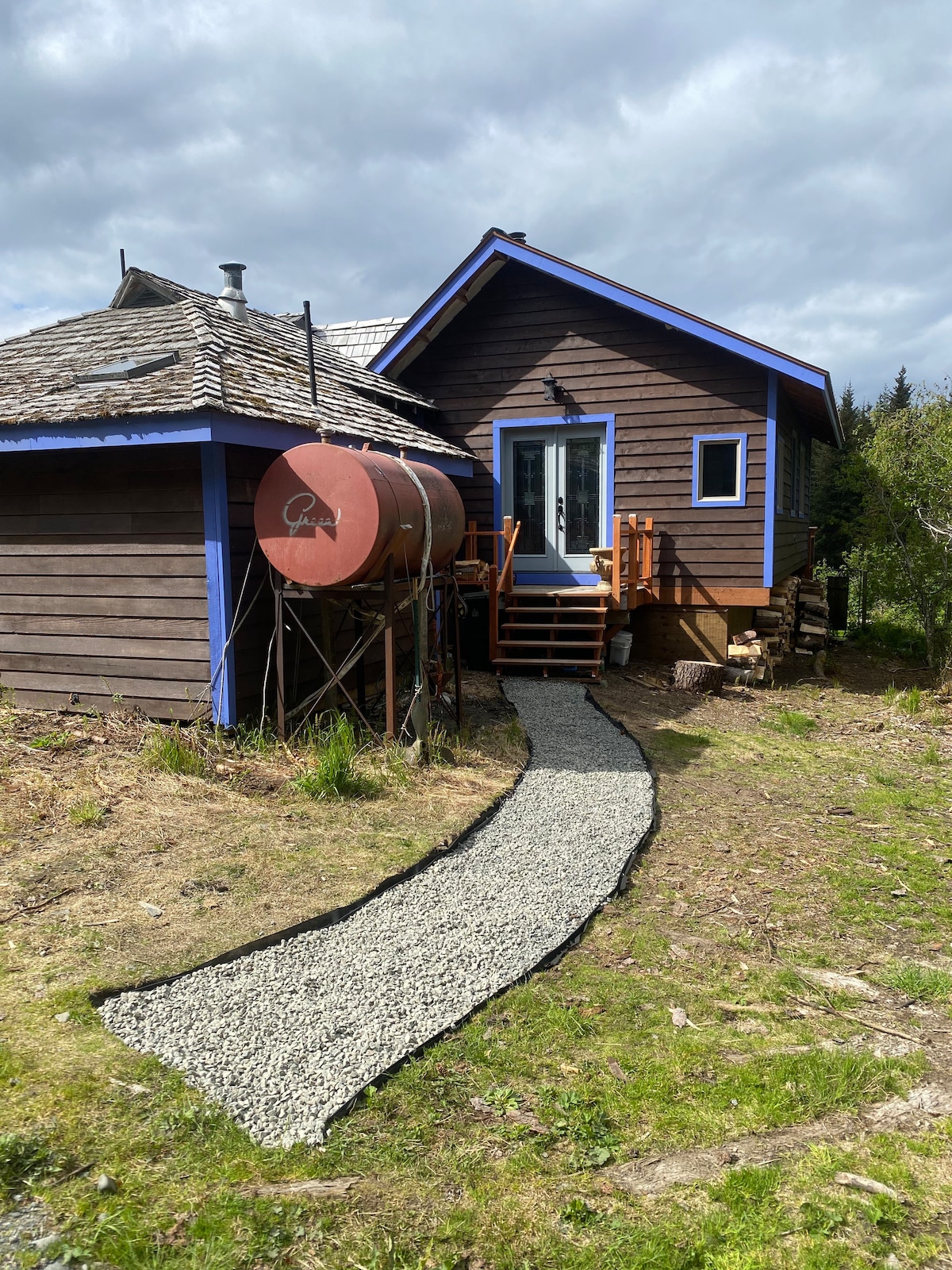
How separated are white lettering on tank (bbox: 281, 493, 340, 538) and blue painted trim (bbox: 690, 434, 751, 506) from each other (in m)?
6.25

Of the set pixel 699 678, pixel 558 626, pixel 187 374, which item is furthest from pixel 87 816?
pixel 699 678

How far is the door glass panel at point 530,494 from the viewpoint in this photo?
12078mm

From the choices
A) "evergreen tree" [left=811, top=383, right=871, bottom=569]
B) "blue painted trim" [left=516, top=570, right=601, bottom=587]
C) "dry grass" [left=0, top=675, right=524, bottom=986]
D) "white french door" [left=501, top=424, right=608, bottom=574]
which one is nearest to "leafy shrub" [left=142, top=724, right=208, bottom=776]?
"dry grass" [left=0, top=675, right=524, bottom=986]

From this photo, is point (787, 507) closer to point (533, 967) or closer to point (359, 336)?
point (359, 336)

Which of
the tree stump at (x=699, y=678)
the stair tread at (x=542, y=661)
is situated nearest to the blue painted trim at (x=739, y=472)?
the tree stump at (x=699, y=678)

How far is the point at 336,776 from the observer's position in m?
6.08

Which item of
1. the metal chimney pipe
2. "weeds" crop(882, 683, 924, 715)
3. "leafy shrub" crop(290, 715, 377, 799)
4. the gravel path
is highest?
the metal chimney pipe

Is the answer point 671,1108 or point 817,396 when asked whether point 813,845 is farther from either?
point 817,396

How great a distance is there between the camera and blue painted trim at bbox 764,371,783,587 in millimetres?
10758

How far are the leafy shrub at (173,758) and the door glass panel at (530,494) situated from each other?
21.9 ft

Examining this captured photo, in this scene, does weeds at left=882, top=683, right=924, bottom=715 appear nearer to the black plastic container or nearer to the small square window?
the small square window

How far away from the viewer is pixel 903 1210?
97.0 inches

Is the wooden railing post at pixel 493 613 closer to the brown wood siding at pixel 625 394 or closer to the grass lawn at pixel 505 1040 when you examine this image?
the brown wood siding at pixel 625 394

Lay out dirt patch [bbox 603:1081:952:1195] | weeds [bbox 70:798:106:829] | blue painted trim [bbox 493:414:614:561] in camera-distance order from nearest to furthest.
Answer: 1. dirt patch [bbox 603:1081:952:1195]
2. weeds [bbox 70:798:106:829]
3. blue painted trim [bbox 493:414:614:561]
